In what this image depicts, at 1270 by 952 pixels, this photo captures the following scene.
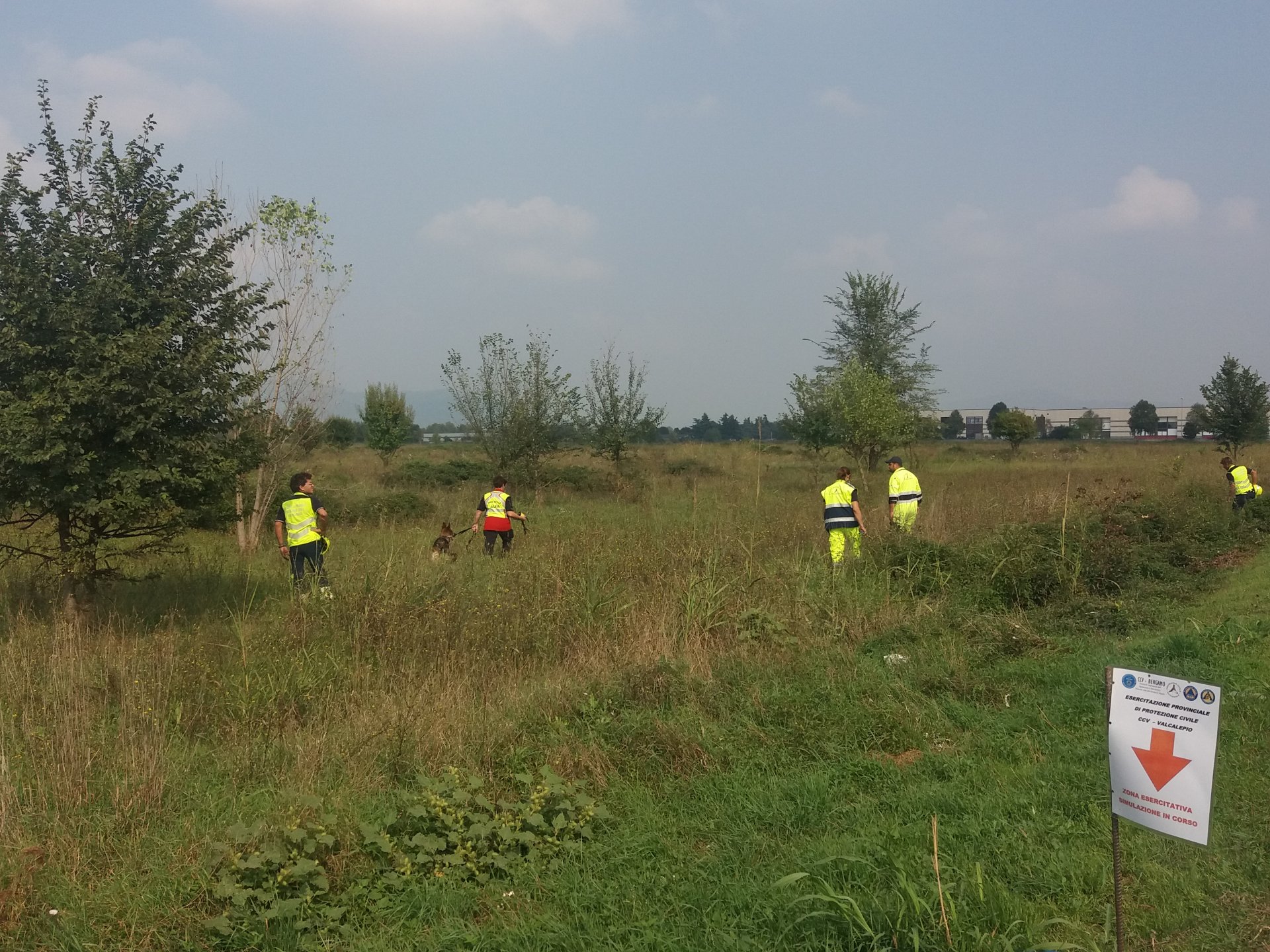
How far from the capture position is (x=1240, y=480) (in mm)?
15820

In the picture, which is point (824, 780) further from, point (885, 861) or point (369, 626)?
point (369, 626)

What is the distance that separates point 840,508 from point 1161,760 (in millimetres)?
8336

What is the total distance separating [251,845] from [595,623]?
4003mm

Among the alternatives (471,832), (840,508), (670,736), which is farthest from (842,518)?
(471,832)

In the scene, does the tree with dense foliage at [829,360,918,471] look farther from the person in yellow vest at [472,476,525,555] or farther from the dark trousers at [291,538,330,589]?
the dark trousers at [291,538,330,589]

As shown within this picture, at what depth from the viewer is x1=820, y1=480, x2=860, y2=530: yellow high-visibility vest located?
36.9 ft

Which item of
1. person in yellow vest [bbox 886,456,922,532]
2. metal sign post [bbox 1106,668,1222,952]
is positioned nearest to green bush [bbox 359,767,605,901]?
metal sign post [bbox 1106,668,1222,952]

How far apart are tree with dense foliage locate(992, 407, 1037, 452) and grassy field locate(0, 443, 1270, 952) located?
113 feet

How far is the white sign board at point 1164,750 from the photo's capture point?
9.74ft

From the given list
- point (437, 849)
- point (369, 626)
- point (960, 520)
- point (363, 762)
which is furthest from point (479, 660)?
point (960, 520)

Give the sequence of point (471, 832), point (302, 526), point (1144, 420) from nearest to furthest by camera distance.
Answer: point (471, 832) < point (302, 526) < point (1144, 420)

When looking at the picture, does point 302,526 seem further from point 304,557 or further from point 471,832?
point 471,832

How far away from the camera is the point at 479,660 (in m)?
7.05

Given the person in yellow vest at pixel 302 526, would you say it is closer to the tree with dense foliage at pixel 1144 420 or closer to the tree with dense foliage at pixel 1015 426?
the tree with dense foliage at pixel 1015 426
